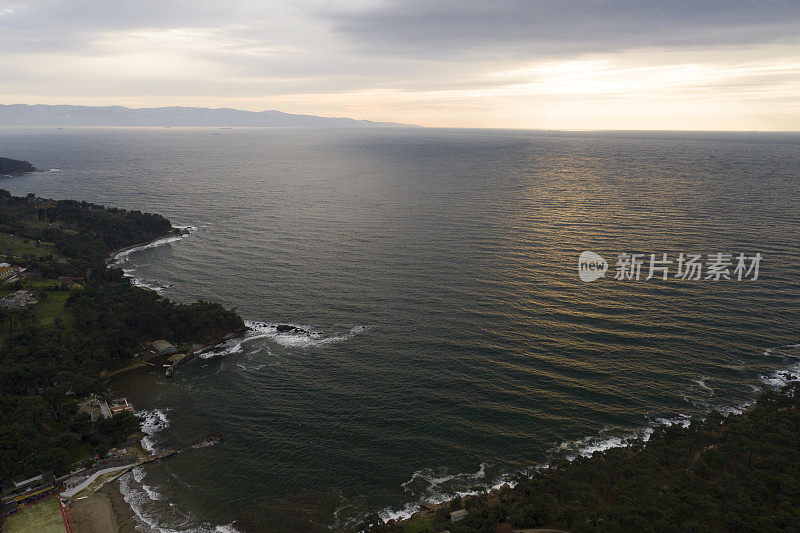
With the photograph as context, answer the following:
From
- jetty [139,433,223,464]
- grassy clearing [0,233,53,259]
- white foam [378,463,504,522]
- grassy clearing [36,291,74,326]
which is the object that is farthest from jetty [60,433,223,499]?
grassy clearing [0,233,53,259]

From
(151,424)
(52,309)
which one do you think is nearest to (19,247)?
(52,309)

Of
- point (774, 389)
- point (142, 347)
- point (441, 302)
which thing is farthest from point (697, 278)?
point (142, 347)

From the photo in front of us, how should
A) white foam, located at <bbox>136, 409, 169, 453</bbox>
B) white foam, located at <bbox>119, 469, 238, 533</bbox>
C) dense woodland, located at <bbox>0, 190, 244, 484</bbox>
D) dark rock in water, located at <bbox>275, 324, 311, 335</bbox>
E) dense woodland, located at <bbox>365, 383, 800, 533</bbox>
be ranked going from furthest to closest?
dark rock in water, located at <bbox>275, 324, 311, 335</bbox> < white foam, located at <bbox>136, 409, 169, 453</bbox> < dense woodland, located at <bbox>0, 190, 244, 484</bbox> < white foam, located at <bbox>119, 469, 238, 533</bbox> < dense woodland, located at <bbox>365, 383, 800, 533</bbox>

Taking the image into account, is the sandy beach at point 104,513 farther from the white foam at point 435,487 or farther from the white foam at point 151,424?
the white foam at point 435,487

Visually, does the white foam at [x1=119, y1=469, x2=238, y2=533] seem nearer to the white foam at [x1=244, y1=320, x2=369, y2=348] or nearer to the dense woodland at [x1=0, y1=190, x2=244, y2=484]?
the dense woodland at [x1=0, y1=190, x2=244, y2=484]

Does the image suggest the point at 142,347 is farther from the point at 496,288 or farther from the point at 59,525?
the point at 496,288

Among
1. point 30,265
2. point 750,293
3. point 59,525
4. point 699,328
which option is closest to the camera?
point 59,525

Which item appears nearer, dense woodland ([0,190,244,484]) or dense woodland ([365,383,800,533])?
dense woodland ([365,383,800,533])

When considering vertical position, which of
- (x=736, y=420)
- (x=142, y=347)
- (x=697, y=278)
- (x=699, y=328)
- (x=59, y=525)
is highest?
(x=697, y=278)
